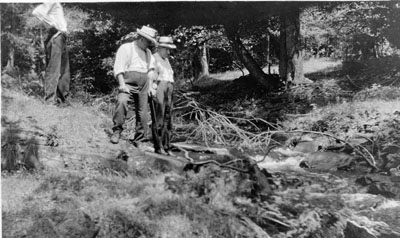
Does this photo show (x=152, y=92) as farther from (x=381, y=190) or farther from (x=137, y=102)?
(x=381, y=190)

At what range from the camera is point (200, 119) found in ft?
10.5

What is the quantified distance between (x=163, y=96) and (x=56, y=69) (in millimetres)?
747

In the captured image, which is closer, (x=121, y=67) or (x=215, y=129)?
(x=121, y=67)

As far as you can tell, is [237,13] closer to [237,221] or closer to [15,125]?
[237,221]

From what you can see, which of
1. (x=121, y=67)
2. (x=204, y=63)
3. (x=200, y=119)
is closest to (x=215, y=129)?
(x=200, y=119)

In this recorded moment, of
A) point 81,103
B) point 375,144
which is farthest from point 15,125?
point 375,144

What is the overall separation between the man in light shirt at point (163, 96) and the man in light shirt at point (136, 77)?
5 centimetres

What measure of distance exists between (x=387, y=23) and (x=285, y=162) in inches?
49.9

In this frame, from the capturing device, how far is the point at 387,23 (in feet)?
10.9

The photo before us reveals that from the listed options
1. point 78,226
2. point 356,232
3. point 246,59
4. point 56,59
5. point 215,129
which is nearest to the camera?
point 78,226

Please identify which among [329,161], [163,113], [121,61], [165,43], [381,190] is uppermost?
[165,43]

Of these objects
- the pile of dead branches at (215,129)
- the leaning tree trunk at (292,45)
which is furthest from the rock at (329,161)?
the leaning tree trunk at (292,45)

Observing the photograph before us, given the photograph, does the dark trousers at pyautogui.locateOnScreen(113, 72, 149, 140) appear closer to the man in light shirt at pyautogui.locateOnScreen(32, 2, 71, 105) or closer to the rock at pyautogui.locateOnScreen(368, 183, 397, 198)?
the man in light shirt at pyautogui.locateOnScreen(32, 2, 71, 105)

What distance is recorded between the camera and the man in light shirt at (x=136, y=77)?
304 centimetres
